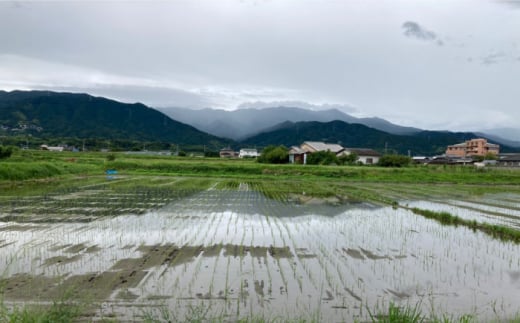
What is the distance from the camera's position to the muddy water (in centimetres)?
439

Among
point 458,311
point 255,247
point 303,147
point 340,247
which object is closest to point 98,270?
point 255,247

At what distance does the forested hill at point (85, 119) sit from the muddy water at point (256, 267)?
89.7 m

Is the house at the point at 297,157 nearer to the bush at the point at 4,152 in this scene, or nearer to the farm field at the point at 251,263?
the bush at the point at 4,152

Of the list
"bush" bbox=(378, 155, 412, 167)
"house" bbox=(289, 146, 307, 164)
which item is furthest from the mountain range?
"bush" bbox=(378, 155, 412, 167)

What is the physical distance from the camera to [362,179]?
2847cm

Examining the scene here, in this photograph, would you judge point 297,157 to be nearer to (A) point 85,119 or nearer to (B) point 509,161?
(B) point 509,161

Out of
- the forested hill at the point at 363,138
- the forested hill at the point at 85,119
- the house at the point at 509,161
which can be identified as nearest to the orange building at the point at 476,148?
the forested hill at the point at 363,138

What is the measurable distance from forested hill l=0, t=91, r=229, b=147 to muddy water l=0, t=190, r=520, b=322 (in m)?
89.7

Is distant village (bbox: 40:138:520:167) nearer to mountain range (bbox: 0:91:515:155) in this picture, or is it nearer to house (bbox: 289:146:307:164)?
house (bbox: 289:146:307:164)

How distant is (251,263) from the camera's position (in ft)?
19.9

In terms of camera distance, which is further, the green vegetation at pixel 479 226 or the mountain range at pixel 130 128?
the mountain range at pixel 130 128

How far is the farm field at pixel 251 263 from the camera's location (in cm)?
435

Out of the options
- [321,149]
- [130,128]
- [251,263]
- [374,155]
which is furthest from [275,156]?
[130,128]

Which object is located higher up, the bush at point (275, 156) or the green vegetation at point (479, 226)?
the bush at point (275, 156)
